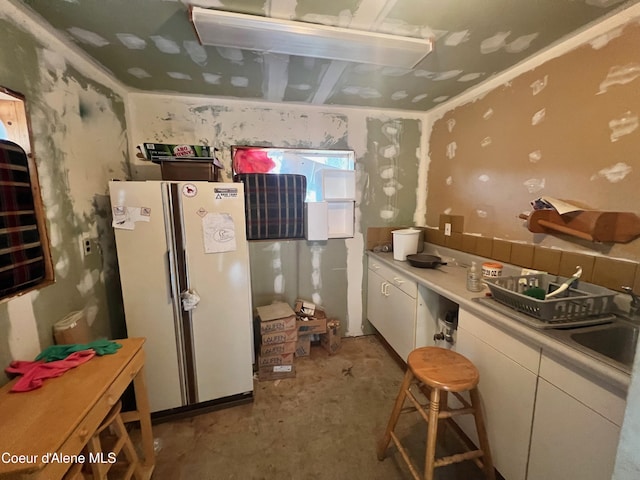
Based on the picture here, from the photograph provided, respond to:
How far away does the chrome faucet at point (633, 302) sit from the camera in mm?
1202

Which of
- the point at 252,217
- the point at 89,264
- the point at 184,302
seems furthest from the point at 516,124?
the point at 89,264

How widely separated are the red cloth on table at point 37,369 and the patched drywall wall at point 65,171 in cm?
5

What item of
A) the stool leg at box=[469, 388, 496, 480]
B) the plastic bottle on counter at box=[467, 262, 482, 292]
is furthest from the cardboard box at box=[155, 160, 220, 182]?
the stool leg at box=[469, 388, 496, 480]

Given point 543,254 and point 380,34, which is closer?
point 380,34

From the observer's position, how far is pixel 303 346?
2.61 metres

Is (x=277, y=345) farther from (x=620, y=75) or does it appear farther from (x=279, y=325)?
(x=620, y=75)

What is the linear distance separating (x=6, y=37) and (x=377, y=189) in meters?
2.59

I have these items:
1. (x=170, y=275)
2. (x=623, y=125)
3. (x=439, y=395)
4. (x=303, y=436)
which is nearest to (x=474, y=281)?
(x=439, y=395)

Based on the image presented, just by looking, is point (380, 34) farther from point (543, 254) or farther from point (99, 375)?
point (99, 375)

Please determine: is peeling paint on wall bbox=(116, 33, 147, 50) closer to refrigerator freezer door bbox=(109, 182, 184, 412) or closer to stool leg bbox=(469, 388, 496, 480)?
refrigerator freezer door bbox=(109, 182, 184, 412)

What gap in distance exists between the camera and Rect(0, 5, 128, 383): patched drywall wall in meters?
1.21

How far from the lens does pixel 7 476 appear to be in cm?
75

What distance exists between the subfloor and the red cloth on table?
843 mm

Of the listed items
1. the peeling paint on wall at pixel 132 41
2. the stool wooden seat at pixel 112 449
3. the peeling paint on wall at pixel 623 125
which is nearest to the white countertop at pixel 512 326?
the peeling paint on wall at pixel 623 125
